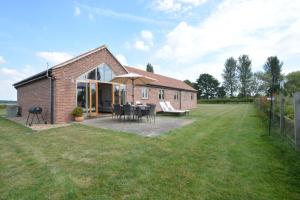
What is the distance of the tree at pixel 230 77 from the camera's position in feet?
243

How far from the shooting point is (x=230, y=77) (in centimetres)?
7444

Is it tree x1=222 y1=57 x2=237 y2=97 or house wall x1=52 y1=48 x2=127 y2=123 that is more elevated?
tree x1=222 y1=57 x2=237 y2=97

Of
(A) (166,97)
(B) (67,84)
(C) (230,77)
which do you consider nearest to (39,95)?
(B) (67,84)

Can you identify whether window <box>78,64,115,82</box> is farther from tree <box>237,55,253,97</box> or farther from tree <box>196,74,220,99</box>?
tree <box>196,74,220,99</box>

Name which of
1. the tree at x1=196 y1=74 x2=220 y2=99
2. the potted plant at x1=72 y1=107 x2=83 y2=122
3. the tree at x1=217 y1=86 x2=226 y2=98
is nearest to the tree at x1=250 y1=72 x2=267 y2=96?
the tree at x1=217 y1=86 x2=226 y2=98

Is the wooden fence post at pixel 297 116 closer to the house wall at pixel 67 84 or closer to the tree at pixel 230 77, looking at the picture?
the house wall at pixel 67 84

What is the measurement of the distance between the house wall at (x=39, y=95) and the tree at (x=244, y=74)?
231ft

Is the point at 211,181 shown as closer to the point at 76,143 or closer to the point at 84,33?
the point at 76,143

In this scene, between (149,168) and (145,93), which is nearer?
(149,168)

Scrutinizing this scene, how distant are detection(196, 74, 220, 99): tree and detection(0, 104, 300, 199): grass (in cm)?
7570

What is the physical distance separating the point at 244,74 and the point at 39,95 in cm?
7353

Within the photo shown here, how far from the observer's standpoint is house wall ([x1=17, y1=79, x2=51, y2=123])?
11320 millimetres

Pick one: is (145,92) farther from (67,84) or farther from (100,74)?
(67,84)

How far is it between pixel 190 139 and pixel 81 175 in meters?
4.16
